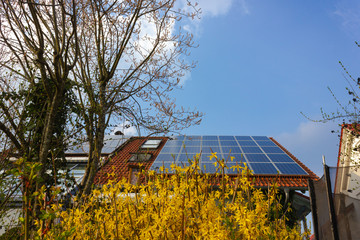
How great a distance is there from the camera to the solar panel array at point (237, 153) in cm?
876

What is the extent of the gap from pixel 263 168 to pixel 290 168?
3.58ft

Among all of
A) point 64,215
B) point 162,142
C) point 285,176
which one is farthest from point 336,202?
point 162,142

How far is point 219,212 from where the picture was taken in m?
2.21

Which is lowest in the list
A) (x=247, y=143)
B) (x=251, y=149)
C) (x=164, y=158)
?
(x=164, y=158)

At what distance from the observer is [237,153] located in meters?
10.1

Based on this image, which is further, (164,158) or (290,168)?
(164,158)

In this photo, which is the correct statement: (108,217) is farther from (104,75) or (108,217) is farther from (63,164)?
(104,75)

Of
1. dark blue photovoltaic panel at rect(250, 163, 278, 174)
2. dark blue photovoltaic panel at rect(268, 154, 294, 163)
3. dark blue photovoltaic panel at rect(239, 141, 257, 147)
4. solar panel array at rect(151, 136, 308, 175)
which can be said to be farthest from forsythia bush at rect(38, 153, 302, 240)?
dark blue photovoltaic panel at rect(239, 141, 257, 147)

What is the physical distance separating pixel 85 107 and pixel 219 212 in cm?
461

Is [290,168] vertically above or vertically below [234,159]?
below

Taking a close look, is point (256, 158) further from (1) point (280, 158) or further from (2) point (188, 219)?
(2) point (188, 219)

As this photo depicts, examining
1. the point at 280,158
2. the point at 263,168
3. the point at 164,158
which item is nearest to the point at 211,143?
the point at 164,158

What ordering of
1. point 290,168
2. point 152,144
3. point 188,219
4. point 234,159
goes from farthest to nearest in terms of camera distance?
point 152,144, point 234,159, point 290,168, point 188,219

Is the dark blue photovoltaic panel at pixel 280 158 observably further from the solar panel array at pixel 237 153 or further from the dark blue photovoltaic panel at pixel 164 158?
the dark blue photovoltaic panel at pixel 164 158
